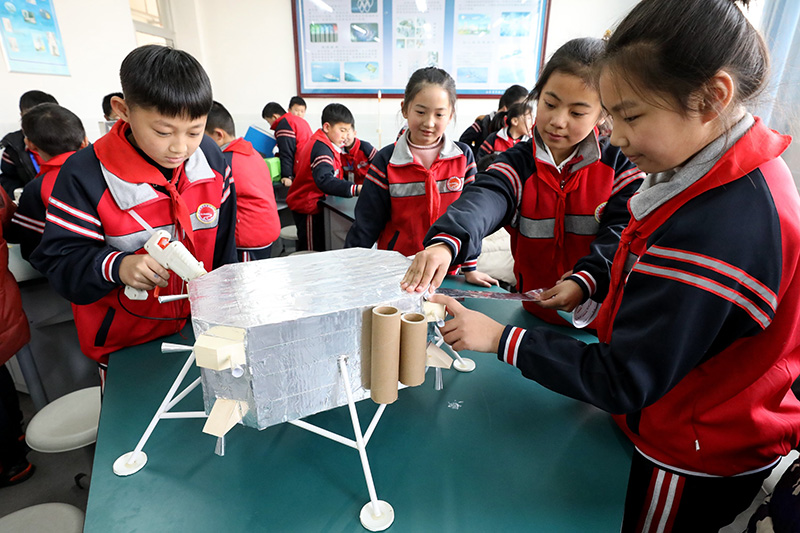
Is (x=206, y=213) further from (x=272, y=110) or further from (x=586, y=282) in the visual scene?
(x=272, y=110)

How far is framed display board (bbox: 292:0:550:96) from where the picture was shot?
4.86 m

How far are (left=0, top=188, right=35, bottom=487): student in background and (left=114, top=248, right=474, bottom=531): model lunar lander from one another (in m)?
1.13

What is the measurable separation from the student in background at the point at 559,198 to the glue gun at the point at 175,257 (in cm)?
49

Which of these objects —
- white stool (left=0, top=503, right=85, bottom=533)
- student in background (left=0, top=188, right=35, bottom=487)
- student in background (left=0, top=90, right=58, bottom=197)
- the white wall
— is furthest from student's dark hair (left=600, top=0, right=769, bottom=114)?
the white wall

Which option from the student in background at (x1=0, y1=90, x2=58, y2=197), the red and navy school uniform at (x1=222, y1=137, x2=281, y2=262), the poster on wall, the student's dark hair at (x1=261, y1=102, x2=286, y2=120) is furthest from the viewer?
the student's dark hair at (x1=261, y1=102, x2=286, y2=120)

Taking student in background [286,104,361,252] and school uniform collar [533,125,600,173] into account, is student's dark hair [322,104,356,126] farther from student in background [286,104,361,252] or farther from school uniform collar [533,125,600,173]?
school uniform collar [533,125,600,173]

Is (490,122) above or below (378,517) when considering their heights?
above

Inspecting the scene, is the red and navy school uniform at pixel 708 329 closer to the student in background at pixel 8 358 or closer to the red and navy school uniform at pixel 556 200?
the red and navy school uniform at pixel 556 200

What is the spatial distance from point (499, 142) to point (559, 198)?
6.43 feet

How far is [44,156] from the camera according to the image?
1.84 meters

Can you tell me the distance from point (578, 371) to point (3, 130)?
4011mm

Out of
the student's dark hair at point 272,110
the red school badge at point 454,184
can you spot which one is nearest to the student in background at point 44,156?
the red school badge at point 454,184

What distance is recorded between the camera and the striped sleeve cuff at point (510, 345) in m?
0.73

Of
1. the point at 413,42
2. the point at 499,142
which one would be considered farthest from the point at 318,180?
the point at 413,42
